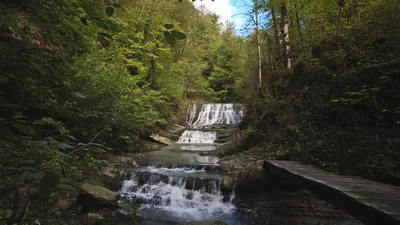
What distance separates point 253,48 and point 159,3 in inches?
293

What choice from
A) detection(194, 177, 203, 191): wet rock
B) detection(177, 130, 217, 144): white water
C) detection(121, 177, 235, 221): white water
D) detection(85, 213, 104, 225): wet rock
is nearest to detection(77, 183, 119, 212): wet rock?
detection(85, 213, 104, 225): wet rock

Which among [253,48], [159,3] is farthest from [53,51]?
[159,3]

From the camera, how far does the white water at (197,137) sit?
644 inches

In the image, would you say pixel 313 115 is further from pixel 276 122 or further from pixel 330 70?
pixel 276 122

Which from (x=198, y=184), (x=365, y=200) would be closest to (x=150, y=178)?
(x=198, y=184)

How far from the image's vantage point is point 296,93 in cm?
980

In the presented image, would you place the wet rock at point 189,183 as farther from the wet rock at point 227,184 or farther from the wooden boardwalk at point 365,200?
the wooden boardwalk at point 365,200

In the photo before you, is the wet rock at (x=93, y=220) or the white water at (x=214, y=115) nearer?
the wet rock at (x=93, y=220)

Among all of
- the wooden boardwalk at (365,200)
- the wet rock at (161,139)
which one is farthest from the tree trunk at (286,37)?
the wet rock at (161,139)

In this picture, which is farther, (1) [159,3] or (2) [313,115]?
(1) [159,3]

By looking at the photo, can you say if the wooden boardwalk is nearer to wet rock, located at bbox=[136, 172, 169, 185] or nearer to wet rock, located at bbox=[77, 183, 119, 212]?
wet rock, located at bbox=[77, 183, 119, 212]

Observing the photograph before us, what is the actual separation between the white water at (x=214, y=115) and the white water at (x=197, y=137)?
11.2ft

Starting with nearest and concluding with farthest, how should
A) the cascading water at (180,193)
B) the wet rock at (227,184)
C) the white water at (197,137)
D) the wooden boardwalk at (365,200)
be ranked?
1. the wooden boardwalk at (365,200)
2. the cascading water at (180,193)
3. the wet rock at (227,184)
4. the white water at (197,137)

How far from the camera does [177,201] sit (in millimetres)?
7043
